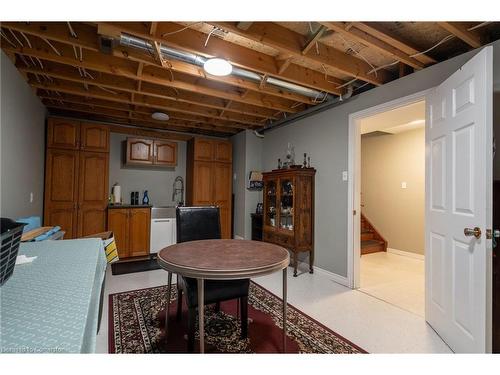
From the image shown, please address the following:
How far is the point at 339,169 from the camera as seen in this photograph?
3.17 m

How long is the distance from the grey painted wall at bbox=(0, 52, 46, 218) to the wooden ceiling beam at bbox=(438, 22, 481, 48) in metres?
3.57

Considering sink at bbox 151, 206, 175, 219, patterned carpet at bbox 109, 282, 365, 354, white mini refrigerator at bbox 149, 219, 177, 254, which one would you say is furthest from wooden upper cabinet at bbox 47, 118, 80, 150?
patterned carpet at bbox 109, 282, 365, 354

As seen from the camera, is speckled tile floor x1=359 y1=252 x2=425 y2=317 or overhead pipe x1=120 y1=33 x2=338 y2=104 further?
speckled tile floor x1=359 y1=252 x2=425 y2=317

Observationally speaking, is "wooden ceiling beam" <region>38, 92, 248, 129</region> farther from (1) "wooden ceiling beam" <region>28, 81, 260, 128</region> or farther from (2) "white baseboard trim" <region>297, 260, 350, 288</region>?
(2) "white baseboard trim" <region>297, 260, 350, 288</region>

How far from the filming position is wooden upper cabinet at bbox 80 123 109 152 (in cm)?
380

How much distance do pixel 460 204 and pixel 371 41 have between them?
4.68 ft

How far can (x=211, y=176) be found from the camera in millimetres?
4832

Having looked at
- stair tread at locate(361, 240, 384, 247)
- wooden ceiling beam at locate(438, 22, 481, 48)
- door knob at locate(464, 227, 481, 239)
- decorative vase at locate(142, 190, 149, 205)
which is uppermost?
wooden ceiling beam at locate(438, 22, 481, 48)

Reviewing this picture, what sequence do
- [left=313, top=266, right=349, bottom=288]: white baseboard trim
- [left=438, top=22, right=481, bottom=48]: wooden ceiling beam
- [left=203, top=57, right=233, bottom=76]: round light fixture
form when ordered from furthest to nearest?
Answer: [left=313, top=266, right=349, bottom=288]: white baseboard trim → [left=203, top=57, right=233, bottom=76]: round light fixture → [left=438, top=22, right=481, bottom=48]: wooden ceiling beam

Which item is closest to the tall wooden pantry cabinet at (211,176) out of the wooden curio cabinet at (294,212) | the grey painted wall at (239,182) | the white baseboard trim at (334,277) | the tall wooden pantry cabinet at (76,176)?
the grey painted wall at (239,182)

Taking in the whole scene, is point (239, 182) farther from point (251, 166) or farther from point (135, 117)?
point (135, 117)

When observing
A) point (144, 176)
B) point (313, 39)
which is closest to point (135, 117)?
point (144, 176)

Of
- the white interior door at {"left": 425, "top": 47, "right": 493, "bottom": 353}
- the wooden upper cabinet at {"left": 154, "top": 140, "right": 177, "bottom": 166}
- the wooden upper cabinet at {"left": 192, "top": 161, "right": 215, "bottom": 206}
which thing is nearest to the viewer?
the white interior door at {"left": 425, "top": 47, "right": 493, "bottom": 353}

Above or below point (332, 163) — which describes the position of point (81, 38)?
above
